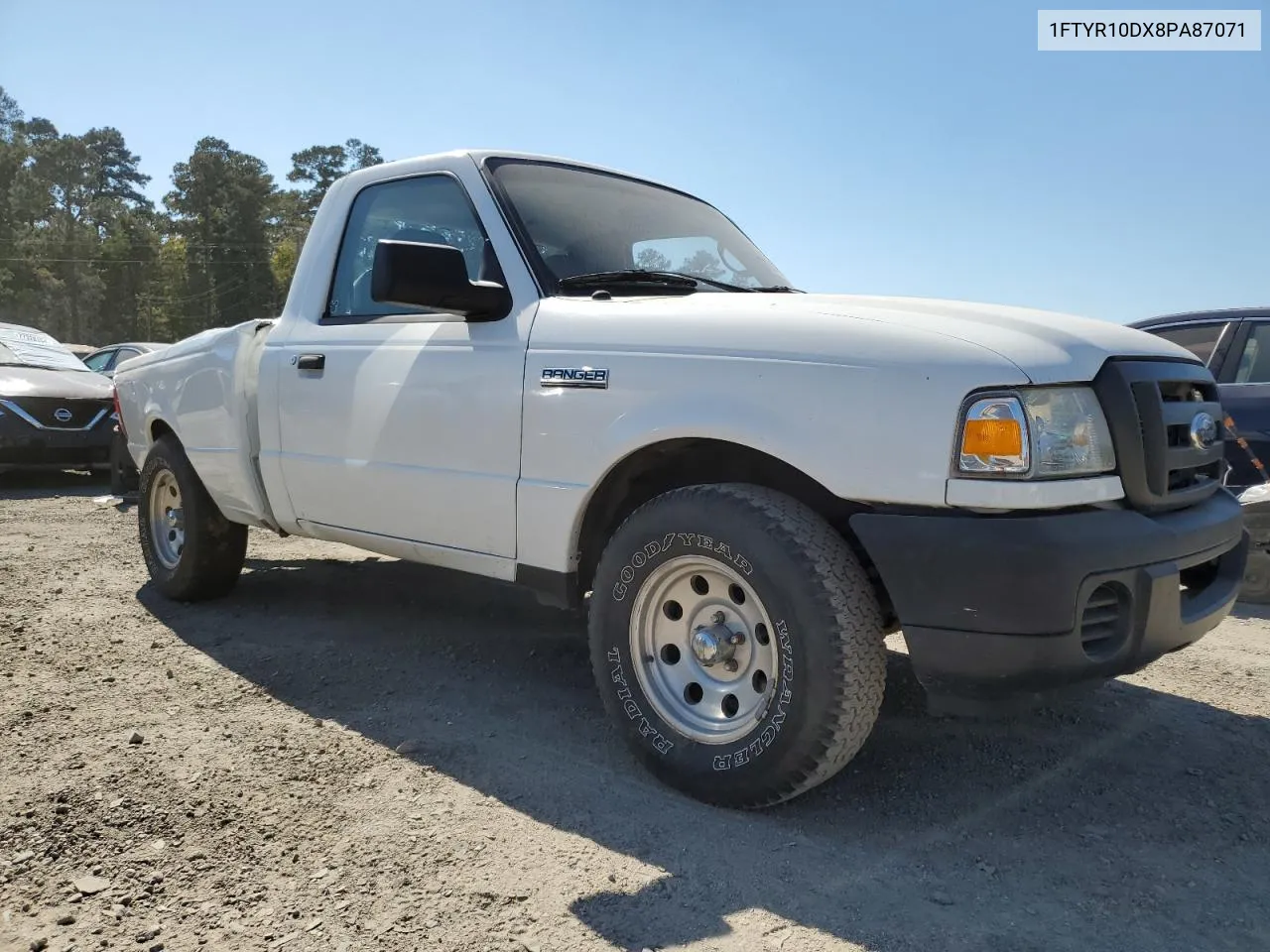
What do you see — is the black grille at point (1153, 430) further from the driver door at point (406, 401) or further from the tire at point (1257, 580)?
the tire at point (1257, 580)

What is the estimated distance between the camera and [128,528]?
717cm

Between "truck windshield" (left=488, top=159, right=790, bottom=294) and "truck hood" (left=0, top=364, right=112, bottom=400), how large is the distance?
7.89 m

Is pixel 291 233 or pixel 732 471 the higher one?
pixel 291 233

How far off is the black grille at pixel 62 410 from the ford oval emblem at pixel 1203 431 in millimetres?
9966

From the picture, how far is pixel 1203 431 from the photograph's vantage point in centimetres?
276

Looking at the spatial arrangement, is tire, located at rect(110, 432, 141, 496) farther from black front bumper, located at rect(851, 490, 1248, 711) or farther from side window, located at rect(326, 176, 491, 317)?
black front bumper, located at rect(851, 490, 1248, 711)

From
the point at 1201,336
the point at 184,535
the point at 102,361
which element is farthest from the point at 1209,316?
the point at 102,361

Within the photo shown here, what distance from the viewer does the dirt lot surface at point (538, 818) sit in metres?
2.10

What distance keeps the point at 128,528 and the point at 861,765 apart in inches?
247

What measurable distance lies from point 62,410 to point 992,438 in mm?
9798

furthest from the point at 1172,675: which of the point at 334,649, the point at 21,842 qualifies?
the point at 21,842

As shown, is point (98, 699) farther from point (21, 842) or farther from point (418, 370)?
point (418, 370)

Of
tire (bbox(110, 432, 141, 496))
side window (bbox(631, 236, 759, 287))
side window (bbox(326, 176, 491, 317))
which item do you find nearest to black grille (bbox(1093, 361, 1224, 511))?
side window (bbox(631, 236, 759, 287))

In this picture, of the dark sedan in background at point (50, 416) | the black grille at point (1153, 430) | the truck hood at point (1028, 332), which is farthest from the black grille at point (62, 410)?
the black grille at point (1153, 430)
